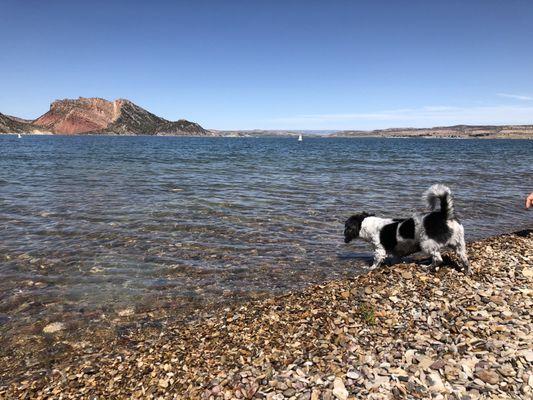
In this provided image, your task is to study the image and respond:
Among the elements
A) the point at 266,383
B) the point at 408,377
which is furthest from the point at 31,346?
the point at 408,377

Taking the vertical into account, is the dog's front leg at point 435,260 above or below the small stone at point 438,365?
above

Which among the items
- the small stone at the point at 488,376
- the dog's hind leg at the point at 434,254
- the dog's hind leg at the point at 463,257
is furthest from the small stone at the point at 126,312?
the dog's hind leg at the point at 463,257

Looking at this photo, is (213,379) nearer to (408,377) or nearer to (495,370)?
(408,377)

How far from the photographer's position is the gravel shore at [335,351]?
4551 millimetres

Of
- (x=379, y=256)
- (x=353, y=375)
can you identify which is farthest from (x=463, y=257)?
(x=353, y=375)

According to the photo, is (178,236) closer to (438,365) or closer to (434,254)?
(434,254)

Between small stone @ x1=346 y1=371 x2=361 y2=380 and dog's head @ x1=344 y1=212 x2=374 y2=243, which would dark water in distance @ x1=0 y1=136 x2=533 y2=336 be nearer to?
dog's head @ x1=344 y1=212 x2=374 y2=243

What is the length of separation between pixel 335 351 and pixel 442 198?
451cm

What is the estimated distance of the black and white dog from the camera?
26.3 feet

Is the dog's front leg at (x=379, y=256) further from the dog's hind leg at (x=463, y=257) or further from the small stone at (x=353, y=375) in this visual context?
the small stone at (x=353, y=375)

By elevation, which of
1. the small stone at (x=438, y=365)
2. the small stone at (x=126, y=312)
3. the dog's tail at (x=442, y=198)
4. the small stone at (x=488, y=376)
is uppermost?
the dog's tail at (x=442, y=198)

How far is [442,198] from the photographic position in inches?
309

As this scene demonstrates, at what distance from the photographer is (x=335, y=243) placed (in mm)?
11898

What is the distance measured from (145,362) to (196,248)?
5.88 m
